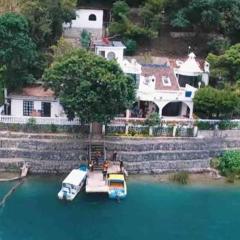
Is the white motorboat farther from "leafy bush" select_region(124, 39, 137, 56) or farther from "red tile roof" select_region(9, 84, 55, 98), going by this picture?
"leafy bush" select_region(124, 39, 137, 56)

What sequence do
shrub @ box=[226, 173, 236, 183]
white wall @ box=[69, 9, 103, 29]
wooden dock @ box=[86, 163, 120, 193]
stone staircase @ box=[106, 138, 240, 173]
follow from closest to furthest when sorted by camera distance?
wooden dock @ box=[86, 163, 120, 193], shrub @ box=[226, 173, 236, 183], stone staircase @ box=[106, 138, 240, 173], white wall @ box=[69, 9, 103, 29]

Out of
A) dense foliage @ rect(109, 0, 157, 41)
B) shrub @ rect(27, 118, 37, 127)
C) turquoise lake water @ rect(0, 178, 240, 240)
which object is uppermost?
dense foliage @ rect(109, 0, 157, 41)

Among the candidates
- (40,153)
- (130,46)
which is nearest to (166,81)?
(130,46)

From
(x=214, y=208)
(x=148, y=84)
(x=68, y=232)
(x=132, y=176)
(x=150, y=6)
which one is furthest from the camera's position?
(x=150, y=6)

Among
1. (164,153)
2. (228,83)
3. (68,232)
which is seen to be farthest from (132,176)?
(228,83)

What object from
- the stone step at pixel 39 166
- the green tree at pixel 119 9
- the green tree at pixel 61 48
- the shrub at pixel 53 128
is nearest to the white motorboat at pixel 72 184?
the stone step at pixel 39 166

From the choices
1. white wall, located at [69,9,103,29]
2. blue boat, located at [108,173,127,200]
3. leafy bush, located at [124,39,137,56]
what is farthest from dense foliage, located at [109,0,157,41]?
blue boat, located at [108,173,127,200]

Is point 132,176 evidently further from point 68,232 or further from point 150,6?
point 150,6
